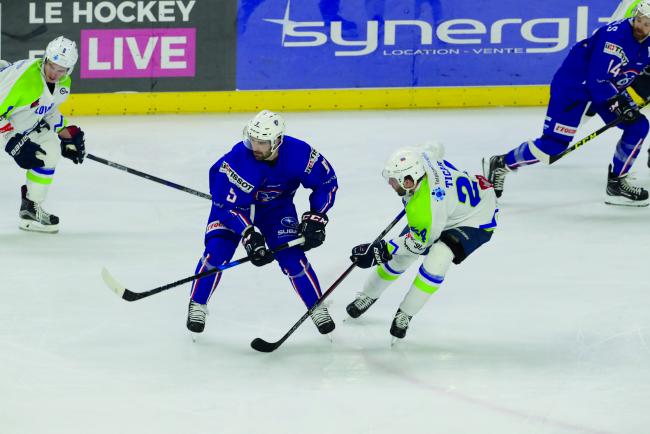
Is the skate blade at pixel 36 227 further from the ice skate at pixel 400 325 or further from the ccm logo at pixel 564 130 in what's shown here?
the ccm logo at pixel 564 130

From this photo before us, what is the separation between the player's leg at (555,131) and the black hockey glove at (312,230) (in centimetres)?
248

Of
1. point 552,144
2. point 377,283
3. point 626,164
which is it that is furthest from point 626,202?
point 377,283

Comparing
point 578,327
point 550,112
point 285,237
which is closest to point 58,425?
point 285,237

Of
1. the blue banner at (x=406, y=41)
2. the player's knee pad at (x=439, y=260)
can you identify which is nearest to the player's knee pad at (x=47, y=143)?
the player's knee pad at (x=439, y=260)

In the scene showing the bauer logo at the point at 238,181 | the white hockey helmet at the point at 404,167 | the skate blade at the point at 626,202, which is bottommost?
the skate blade at the point at 626,202

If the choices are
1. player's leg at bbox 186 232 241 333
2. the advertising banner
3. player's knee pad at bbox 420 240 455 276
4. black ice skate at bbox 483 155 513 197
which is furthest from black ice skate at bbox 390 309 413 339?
the advertising banner

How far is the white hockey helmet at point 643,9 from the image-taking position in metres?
6.44

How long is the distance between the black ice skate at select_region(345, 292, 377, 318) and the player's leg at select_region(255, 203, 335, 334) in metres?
0.26

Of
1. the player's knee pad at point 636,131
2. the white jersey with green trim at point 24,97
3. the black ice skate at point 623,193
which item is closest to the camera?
the white jersey with green trim at point 24,97

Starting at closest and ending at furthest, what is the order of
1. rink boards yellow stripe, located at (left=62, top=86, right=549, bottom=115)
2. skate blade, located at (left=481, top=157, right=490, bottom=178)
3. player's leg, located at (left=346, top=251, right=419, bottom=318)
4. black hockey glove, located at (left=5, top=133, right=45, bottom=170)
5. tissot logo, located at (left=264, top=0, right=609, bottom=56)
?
player's leg, located at (left=346, top=251, right=419, bottom=318)
black hockey glove, located at (left=5, top=133, right=45, bottom=170)
skate blade, located at (left=481, top=157, right=490, bottom=178)
tissot logo, located at (left=264, top=0, right=609, bottom=56)
rink boards yellow stripe, located at (left=62, top=86, right=549, bottom=115)

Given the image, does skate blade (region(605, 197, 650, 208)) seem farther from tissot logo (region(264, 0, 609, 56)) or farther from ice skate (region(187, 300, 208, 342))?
ice skate (region(187, 300, 208, 342))

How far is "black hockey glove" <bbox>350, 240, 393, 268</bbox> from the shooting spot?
15.3 feet

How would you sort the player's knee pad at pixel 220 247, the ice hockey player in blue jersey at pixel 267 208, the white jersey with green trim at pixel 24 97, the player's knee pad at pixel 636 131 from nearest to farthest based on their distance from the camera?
the ice hockey player in blue jersey at pixel 267 208 < the player's knee pad at pixel 220 247 < the white jersey with green trim at pixel 24 97 < the player's knee pad at pixel 636 131

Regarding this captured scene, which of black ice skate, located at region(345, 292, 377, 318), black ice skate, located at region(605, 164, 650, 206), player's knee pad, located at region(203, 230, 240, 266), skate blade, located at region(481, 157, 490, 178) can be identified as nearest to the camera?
player's knee pad, located at region(203, 230, 240, 266)
